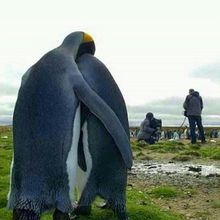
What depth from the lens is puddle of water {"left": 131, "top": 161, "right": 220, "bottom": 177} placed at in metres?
11.7

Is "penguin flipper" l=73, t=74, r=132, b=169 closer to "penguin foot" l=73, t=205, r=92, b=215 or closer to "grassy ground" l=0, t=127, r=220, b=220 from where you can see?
"grassy ground" l=0, t=127, r=220, b=220

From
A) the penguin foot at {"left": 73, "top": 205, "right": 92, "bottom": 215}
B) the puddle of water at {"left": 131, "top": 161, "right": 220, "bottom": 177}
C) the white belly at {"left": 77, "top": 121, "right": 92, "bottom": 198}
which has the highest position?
the white belly at {"left": 77, "top": 121, "right": 92, "bottom": 198}

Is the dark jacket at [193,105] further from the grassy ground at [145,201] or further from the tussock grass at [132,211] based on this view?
the tussock grass at [132,211]

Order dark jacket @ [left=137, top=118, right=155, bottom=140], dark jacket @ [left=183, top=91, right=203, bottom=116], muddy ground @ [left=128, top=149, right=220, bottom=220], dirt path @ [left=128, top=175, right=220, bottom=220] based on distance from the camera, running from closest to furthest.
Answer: dirt path @ [left=128, top=175, right=220, bottom=220] < muddy ground @ [left=128, top=149, right=220, bottom=220] < dark jacket @ [left=183, top=91, right=203, bottom=116] < dark jacket @ [left=137, top=118, right=155, bottom=140]

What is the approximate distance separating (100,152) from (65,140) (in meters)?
0.47

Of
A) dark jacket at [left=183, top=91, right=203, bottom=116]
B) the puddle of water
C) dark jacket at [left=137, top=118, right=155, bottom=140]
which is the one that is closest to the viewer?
the puddle of water

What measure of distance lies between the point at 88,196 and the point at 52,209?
0.45m

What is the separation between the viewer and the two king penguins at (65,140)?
16.0 ft

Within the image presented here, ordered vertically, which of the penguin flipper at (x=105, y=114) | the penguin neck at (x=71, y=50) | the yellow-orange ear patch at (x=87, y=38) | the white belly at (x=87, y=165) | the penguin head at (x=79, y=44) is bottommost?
the white belly at (x=87, y=165)

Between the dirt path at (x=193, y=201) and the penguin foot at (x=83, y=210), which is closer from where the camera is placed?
the penguin foot at (x=83, y=210)

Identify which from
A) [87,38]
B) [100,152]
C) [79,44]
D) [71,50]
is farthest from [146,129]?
[100,152]

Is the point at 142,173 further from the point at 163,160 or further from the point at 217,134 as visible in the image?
the point at 217,134

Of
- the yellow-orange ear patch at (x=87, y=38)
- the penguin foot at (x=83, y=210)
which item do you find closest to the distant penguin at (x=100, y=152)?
the yellow-orange ear patch at (x=87, y=38)

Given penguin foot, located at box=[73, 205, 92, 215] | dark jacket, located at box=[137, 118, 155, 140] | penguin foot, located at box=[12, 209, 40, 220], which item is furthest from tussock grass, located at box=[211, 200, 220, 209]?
dark jacket, located at box=[137, 118, 155, 140]
